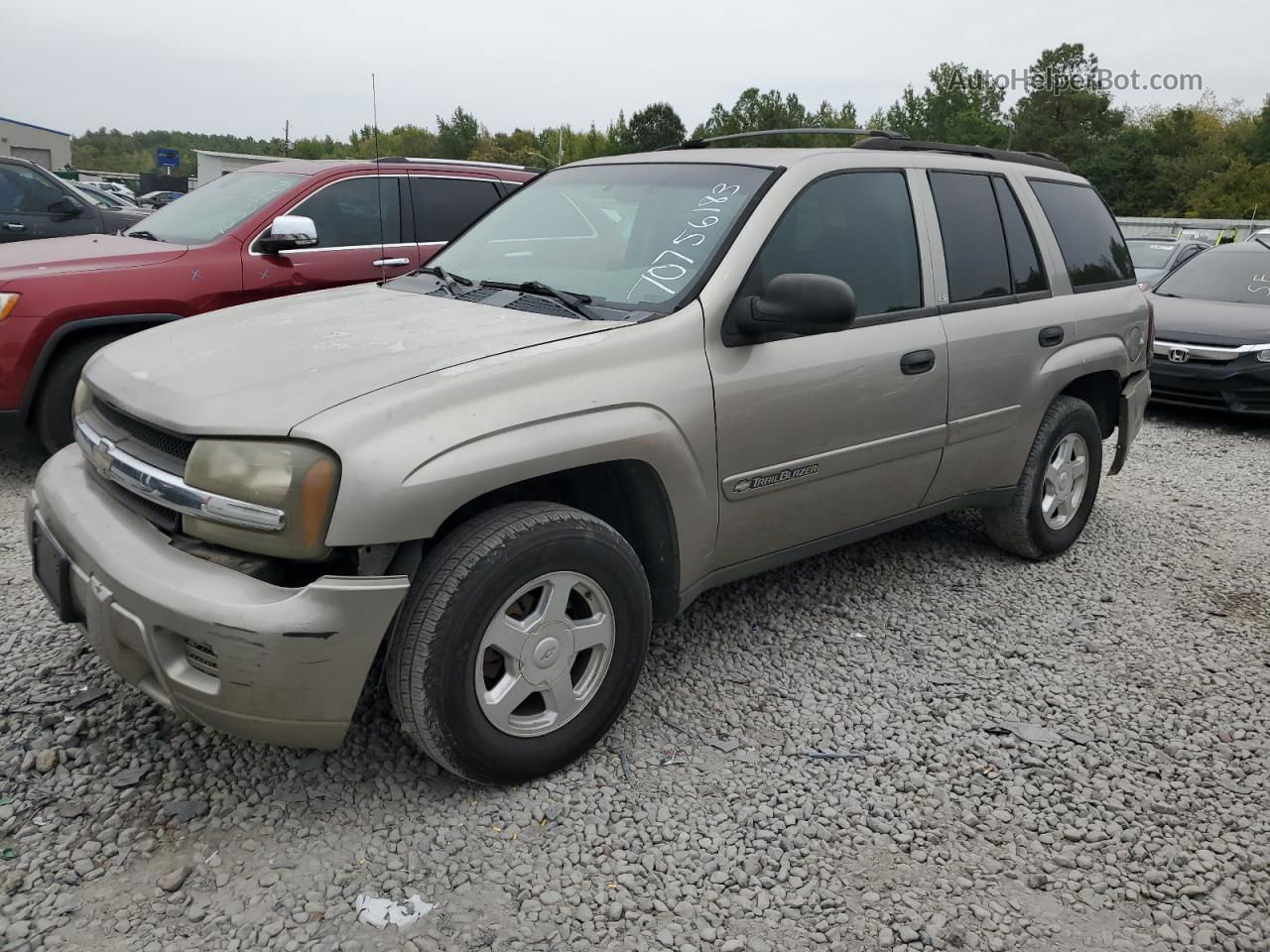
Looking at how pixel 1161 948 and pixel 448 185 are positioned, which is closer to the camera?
pixel 1161 948

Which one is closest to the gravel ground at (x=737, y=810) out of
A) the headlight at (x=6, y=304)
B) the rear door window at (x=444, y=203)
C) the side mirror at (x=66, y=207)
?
the headlight at (x=6, y=304)

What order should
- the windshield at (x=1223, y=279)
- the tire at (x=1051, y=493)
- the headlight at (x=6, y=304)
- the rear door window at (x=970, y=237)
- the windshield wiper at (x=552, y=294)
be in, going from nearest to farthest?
the windshield wiper at (x=552, y=294), the rear door window at (x=970, y=237), the tire at (x=1051, y=493), the headlight at (x=6, y=304), the windshield at (x=1223, y=279)

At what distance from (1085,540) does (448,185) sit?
4.43 m

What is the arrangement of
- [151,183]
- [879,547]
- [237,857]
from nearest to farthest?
[237,857]
[879,547]
[151,183]

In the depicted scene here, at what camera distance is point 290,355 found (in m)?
2.78

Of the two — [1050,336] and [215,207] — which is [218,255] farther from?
[1050,336]

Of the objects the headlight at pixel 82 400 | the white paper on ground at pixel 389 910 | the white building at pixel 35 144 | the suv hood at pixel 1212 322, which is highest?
Answer: the white building at pixel 35 144

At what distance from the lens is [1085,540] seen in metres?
5.10

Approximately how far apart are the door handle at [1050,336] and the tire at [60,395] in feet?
15.0

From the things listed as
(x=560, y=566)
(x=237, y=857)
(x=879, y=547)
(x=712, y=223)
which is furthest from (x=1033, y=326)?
(x=237, y=857)

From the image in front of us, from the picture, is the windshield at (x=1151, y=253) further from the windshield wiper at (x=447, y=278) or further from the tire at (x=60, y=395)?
the tire at (x=60, y=395)

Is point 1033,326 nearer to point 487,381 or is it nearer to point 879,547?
point 879,547

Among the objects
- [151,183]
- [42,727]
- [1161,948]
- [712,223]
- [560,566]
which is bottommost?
[1161,948]

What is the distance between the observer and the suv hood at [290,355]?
2467 mm
